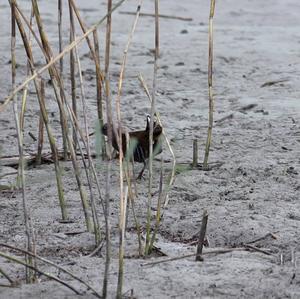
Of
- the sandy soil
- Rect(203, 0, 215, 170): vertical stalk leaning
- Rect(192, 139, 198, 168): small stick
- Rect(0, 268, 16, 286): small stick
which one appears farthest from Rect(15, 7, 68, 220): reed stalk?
Rect(192, 139, 198, 168): small stick

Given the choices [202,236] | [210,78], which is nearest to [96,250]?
[202,236]

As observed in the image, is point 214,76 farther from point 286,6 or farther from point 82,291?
point 82,291

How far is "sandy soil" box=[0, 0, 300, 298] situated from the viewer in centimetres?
259

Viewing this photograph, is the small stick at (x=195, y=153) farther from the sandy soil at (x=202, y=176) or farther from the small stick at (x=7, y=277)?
the small stick at (x=7, y=277)

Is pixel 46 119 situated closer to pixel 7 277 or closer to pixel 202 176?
pixel 7 277

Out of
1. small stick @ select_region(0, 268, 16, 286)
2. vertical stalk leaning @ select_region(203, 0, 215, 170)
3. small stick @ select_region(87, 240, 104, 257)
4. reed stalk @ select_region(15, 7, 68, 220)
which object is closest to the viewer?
small stick @ select_region(0, 268, 16, 286)

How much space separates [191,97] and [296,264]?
7.68 ft

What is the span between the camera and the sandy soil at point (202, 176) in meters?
2.59

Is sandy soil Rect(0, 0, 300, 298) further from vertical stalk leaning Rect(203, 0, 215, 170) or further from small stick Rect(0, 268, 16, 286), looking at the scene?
vertical stalk leaning Rect(203, 0, 215, 170)

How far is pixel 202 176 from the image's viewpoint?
352 cm

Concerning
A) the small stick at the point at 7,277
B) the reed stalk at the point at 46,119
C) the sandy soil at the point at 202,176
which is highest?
the reed stalk at the point at 46,119

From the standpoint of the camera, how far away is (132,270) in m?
2.64

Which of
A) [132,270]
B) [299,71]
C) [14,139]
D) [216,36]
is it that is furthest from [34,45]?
[132,270]

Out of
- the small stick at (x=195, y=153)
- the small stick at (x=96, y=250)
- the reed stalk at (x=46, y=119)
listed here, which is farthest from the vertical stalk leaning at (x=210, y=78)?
the small stick at (x=96, y=250)
